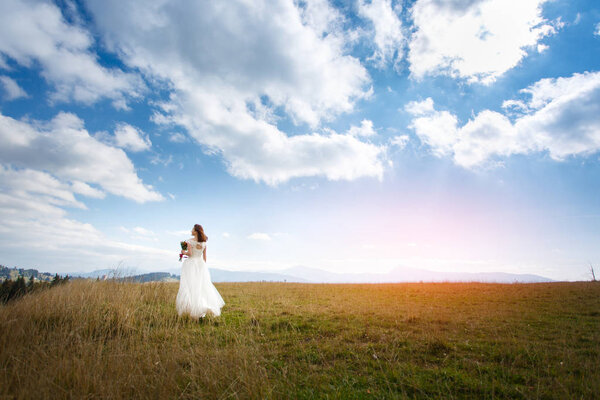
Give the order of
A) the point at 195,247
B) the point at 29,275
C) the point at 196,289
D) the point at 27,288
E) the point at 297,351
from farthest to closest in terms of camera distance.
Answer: the point at 29,275, the point at 195,247, the point at 27,288, the point at 196,289, the point at 297,351

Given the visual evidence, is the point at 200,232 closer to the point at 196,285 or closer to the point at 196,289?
the point at 196,285

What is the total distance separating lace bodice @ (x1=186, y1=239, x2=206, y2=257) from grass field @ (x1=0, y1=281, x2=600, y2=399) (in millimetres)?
2644

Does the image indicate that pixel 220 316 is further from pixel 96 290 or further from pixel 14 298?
pixel 14 298

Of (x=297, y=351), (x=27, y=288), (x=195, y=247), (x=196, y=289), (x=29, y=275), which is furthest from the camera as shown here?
(x=29, y=275)

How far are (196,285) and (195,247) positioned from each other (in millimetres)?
1741

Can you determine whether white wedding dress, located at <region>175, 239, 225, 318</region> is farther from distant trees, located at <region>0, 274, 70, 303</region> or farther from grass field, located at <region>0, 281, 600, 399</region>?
distant trees, located at <region>0, 274, 70, 303</region>

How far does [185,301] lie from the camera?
12062mm

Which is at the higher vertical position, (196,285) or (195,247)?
(195,247)

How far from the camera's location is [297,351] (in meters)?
7.70

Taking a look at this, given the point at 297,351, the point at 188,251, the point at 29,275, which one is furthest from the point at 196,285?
the point at 29,275

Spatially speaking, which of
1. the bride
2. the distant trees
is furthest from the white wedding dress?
the distant trees

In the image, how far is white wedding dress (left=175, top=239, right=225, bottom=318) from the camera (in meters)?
12.0

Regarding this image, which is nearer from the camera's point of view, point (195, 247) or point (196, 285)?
point (196, 285)

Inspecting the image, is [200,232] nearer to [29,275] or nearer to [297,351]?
[297,351]
